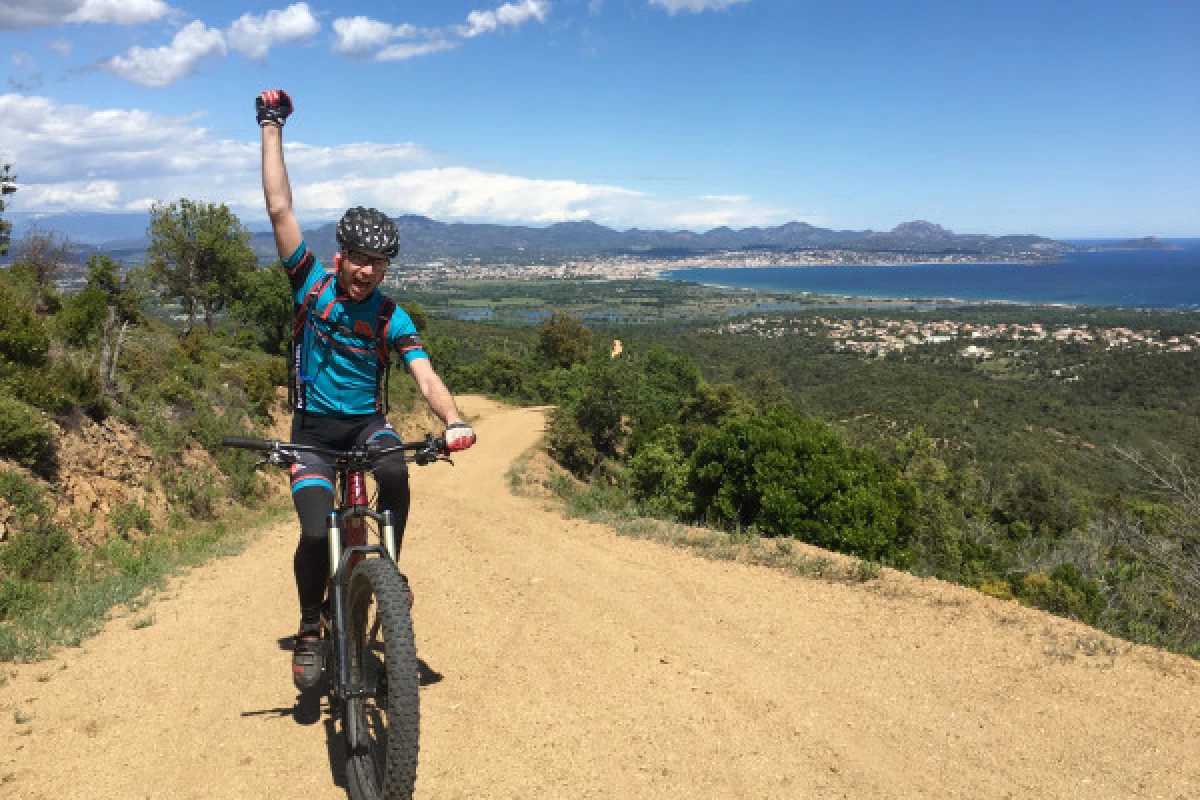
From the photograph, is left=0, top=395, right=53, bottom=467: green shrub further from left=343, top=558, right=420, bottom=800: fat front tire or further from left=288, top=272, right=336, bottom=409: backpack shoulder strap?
left=343, top=558, right=420, bottom=800: fat front tire

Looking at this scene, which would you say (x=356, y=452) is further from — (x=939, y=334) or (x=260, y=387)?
(x=939, y=334)

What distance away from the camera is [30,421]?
8078 mm

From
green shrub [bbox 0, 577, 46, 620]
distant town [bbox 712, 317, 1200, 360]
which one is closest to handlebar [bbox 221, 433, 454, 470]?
green shrub [bbox 0, 577, 46, 620]

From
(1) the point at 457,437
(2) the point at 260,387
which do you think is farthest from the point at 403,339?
(2) the point at 260,387

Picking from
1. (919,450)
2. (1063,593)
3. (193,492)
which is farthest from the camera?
(919,450)

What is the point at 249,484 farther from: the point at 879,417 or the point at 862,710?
the point at 879,417

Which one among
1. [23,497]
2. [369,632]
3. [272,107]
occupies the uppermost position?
[272,107]

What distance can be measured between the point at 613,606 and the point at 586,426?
21221 millimetres

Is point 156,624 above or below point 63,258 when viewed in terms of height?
below

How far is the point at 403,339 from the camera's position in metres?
3.58

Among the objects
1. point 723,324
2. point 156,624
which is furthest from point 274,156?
point 723,324

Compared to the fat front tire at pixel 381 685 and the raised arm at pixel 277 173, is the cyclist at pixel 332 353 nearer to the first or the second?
the raised arm at pixel 277 173

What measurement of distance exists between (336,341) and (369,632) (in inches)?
56.7

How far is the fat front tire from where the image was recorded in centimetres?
285
